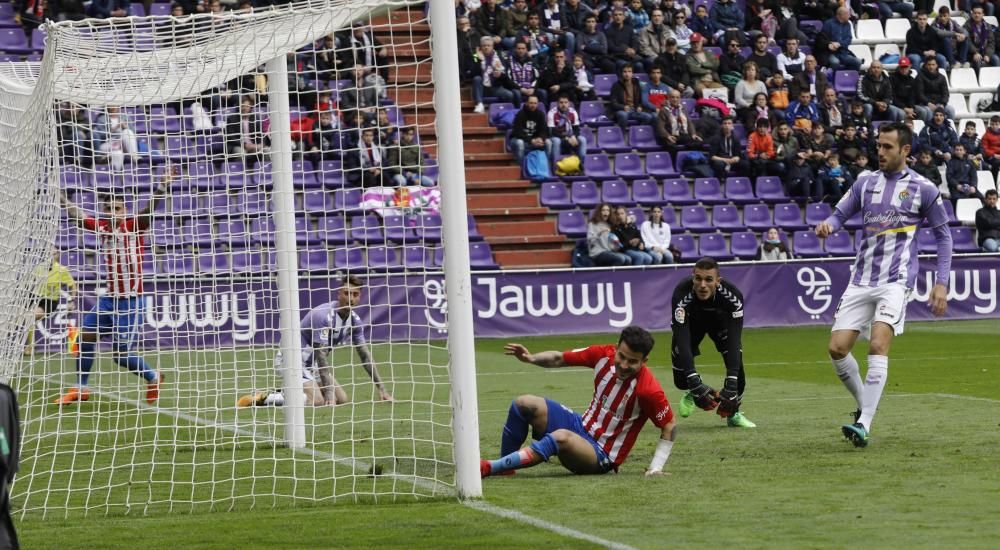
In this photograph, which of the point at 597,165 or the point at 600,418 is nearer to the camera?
the point at 600,418

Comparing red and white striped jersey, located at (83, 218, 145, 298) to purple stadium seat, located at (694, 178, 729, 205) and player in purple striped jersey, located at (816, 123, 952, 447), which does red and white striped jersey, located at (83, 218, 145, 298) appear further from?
purple stadium seat, located at (694, 178, 729, 205)

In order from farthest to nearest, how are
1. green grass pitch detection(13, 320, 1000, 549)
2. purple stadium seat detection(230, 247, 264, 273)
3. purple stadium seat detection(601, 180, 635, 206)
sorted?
1. purple stadium seat detection(601, 180, 635, 206)
2. purple stadium seat detection(230, 247, 264, 273)
3. green grass pitch detection(13, 320, 1000, 549)

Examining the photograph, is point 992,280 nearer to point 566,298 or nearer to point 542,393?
point 566,298

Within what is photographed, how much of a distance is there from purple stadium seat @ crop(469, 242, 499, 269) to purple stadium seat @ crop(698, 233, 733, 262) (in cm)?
406

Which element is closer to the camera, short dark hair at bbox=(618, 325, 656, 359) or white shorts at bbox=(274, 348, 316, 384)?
short dark hair at bbox=(618, 325, 656, 359)

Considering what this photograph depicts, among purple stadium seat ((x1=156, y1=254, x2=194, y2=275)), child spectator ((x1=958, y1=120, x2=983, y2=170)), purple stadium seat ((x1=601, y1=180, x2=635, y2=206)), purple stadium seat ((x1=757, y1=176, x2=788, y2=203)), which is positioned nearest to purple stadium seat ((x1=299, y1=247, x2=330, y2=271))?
purple stadium seat ((x1=156, y1=254, x2=194, y2=275))

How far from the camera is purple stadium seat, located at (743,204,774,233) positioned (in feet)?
89.6

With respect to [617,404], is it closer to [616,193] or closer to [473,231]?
[473,231]

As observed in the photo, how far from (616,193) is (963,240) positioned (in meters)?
6.99

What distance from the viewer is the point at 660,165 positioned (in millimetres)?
27469

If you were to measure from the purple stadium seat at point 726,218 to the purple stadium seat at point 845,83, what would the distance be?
515 centimetres

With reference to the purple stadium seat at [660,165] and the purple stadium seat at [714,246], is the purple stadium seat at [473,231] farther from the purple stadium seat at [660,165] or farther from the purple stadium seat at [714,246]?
the purple stadium seat at [714,246]

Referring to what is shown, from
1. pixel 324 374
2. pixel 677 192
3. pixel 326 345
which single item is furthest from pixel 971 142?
pixel 326 345

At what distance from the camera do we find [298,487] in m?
8.96
